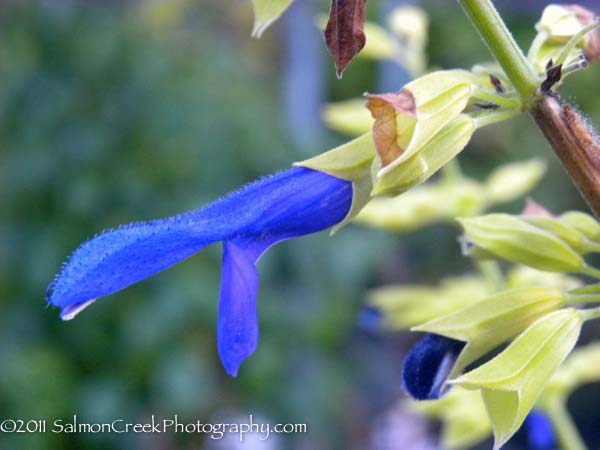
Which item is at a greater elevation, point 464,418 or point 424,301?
point 424,301

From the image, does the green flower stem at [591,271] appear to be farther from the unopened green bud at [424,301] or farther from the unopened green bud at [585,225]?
the unopened green bud at [424,301]

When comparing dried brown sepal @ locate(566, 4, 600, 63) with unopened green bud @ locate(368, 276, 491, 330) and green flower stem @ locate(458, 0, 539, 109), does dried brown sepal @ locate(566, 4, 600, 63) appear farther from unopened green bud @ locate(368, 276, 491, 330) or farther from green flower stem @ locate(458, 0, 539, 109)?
unopened green bud @ locate(368, 276, 491, 330)

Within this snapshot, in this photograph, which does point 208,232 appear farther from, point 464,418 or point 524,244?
point 464,418

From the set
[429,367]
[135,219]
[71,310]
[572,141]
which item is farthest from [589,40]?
[135,219]

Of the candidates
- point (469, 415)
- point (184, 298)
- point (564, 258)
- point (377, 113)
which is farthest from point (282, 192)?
point (184, 298)

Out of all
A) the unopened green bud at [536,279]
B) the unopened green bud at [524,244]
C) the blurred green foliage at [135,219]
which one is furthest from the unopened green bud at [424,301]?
the blurred green foliage at [135,219]

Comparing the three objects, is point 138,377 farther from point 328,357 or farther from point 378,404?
point 378,404
